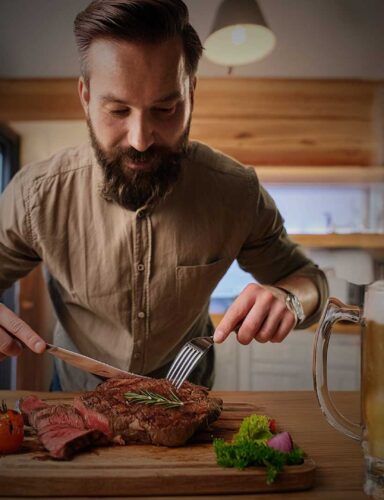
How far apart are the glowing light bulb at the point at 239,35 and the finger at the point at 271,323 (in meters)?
0.65

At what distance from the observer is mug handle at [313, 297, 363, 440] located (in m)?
0.78

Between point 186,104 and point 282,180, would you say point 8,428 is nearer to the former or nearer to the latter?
point 186,104

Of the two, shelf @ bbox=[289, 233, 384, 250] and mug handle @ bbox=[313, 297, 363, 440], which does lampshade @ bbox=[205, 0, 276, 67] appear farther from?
mug handle @ bbox=[313, 297, 363, 440]

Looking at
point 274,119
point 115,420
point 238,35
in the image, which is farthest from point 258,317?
point 238,35

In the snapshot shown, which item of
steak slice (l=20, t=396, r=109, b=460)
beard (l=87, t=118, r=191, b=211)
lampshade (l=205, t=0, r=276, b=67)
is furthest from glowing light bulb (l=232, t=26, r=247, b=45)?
steak slice (l=20, t=396, r=109, b=460)

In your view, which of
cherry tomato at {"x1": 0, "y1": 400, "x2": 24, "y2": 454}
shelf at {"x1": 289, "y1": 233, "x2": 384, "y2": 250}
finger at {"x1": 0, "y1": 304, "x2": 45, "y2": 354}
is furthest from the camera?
shelf at {"x1": 289, "y1": 233, "x2": 384, "y2": 250}

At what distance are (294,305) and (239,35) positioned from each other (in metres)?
0.68

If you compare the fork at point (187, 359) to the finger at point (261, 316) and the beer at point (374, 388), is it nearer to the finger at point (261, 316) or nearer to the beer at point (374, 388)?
the finger at point (261, 316)

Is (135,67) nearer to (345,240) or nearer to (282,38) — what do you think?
(282,38)

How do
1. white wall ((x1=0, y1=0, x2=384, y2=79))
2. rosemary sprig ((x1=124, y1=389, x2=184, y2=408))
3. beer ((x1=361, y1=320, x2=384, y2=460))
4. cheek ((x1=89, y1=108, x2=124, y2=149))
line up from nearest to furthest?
beer ((x1=361, y1=320, x2=384, y2=460)), rosemary sprig ((x1=124, y1=389, x2=184, y2=408)), cheek ((x1=89, y1=108, x2=124, y2=149)), white wall ((x1=0, y1=0, x2=384, y2=79))

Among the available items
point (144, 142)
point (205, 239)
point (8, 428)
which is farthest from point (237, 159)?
point (8, 428)

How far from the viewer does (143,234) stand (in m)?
1.34

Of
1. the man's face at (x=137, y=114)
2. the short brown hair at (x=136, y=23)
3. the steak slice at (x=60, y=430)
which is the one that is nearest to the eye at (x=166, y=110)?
the man's face at (x=137, y=114)

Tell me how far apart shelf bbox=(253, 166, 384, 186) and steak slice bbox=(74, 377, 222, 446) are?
0.65 metres
